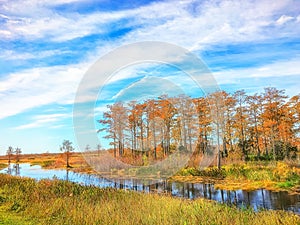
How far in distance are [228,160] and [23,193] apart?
72.6 feet

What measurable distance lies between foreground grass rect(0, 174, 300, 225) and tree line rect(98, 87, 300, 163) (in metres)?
12.2

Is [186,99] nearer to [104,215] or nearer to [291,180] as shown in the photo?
[291,180]

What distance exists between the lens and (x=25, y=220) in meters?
8.60

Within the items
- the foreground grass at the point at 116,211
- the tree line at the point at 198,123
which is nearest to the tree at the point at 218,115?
the tree line at the point at 198,123

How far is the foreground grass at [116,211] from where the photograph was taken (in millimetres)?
7418

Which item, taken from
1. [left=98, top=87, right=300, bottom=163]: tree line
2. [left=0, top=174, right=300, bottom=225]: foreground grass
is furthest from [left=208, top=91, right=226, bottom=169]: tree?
[left=0, top=174, right=300, bottom=225]: foreground grass

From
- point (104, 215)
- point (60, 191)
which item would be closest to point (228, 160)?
point (60, 191)

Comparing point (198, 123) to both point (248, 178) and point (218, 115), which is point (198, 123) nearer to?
point (218, 115)

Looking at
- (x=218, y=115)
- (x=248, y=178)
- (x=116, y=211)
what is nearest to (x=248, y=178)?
(x=248, y=178)

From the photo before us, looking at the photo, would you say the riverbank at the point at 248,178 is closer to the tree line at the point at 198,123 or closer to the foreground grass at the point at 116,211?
the tree line at the point at 198,123

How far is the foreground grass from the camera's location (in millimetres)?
7418

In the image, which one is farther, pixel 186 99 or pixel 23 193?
pixel 186 99

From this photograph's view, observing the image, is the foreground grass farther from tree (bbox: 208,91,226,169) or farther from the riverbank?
tree (bbox: 208,91,226,169)

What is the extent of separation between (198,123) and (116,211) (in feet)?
64.0
